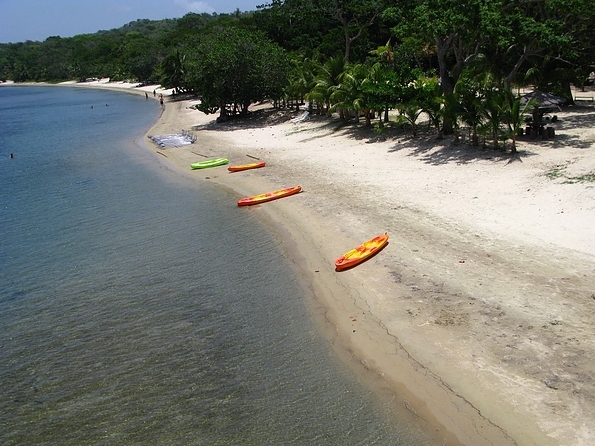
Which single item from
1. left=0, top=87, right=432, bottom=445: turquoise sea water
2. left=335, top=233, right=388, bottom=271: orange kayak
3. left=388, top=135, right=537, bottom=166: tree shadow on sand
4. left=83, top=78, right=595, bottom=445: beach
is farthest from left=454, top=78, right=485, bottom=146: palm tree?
left=0, top=87, right=432, bottom=445: turquoise sea water

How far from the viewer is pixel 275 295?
39.0ft

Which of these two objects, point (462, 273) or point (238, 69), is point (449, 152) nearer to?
point (462, 273)

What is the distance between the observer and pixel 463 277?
11.0 metres

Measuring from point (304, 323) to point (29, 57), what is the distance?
172 meters

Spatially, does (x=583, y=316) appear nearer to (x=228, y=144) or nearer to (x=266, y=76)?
(x=228, y=144)

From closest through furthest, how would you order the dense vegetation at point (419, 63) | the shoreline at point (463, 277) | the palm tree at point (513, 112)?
1. the shoreline at point (463, 277)
2. the palm tree at point (513, 112)
3. the dense vegetation at point (419, 63)

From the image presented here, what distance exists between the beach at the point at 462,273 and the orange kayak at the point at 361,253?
211 mm

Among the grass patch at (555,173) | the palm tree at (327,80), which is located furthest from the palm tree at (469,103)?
the palm tree at (327,80)

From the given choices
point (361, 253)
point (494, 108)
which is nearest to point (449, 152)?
point (494, 108)

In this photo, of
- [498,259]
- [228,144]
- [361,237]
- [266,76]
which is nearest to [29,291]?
[361,237]

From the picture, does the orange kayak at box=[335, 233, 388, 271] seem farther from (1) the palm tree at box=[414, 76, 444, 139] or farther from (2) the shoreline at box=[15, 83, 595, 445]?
(1) the palm tree at box=[414, 76, 444, 139]

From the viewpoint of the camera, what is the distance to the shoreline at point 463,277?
7652mm

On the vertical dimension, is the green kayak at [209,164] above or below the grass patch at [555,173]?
below

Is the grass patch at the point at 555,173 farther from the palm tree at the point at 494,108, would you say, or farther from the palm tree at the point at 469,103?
the palm tree at the point at 469,103
